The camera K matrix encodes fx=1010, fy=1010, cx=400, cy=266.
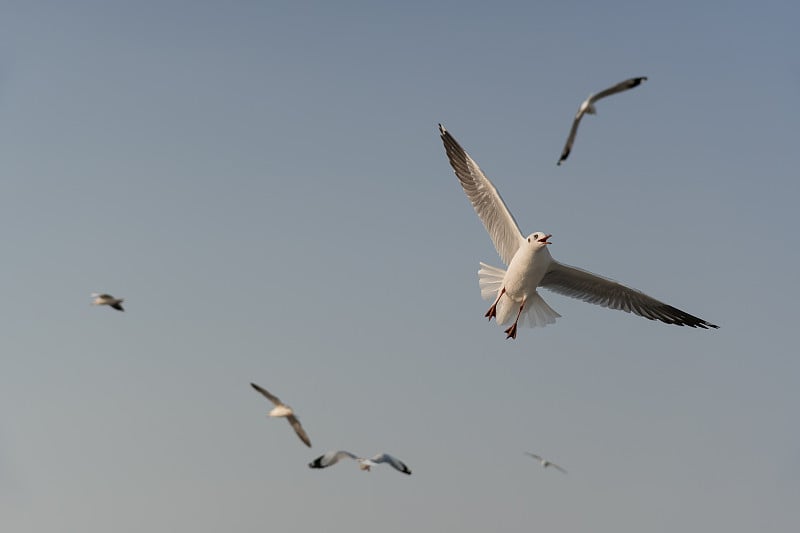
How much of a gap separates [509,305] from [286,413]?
392 inches

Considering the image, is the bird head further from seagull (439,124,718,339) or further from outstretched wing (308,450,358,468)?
outstretched wing (308,450,358,468)

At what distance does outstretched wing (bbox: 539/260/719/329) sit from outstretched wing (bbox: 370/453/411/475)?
9545 millimetres

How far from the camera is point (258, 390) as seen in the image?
1856 cm

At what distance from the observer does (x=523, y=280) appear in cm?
2616

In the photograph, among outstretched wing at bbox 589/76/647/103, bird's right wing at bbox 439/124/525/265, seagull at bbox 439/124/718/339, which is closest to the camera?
outstretched wing at bbox 589/76/647/103

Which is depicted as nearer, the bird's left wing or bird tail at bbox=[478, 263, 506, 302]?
the bird's left wing

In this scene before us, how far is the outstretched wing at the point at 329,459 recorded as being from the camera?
18578mm

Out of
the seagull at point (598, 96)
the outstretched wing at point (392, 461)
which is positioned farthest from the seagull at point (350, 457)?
the seagull at point (598, 96)

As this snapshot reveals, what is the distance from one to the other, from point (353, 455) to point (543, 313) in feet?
33.2

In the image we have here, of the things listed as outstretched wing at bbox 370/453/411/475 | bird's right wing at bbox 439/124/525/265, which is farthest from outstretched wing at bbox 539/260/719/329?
outstretched wing at bbox 370/453/411/475

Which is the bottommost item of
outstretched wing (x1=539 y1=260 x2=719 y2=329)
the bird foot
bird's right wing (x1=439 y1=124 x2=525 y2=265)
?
the bird foot

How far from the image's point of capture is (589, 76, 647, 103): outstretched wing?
54.5ft

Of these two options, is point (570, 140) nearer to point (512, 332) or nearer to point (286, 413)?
point (286, 413)

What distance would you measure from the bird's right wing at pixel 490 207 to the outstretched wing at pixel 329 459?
973 centimetres
